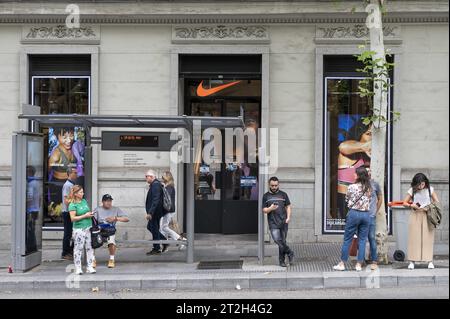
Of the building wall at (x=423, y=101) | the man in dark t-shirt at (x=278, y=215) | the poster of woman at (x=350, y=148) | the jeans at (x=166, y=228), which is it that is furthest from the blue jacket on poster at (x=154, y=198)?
the building wall at (x=423, y=101)

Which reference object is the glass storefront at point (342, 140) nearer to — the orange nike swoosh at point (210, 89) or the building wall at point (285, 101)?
the building wall at point (285, 101)

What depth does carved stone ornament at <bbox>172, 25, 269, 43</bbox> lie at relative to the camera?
48.6 ft

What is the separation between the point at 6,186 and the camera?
1497cm

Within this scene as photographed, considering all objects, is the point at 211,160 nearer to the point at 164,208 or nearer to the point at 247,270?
the point at 164,208

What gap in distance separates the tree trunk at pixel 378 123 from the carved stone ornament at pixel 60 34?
6510 mm

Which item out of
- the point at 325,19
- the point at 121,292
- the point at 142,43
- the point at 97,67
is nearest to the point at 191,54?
the point at 142,43

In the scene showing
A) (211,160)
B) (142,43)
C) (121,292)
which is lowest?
(121,292)

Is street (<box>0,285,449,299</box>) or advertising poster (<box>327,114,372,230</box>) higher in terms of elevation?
advertising poster (<box>327,114,372,230</box>)

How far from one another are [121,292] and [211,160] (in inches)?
228

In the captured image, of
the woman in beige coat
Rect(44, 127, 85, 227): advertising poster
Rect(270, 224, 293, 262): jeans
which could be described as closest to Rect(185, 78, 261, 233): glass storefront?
Rect(44, 127, 85, 227): advertising poster

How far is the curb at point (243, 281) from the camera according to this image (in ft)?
34.3

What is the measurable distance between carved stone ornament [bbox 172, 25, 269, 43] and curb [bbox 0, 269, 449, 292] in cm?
605

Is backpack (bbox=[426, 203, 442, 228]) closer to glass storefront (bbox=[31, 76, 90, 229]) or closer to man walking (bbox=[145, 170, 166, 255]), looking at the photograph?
man walking (bbox=[145, 170, 166, 255])

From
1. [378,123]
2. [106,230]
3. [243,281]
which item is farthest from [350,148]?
[106,230]
